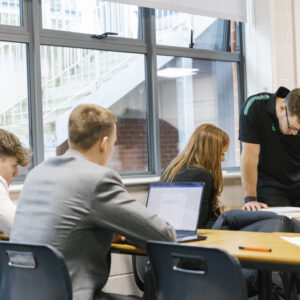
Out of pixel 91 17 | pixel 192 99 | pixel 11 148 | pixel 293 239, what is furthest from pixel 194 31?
pixel 293 239

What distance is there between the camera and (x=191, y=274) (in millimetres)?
1877

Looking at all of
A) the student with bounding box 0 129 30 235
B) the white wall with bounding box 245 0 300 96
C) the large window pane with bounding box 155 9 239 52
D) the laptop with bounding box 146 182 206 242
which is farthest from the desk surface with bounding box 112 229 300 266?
the white wall with bounding box 245 0 300 96

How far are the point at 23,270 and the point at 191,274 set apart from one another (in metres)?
0.68

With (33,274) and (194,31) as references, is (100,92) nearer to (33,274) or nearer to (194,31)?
(194,31)

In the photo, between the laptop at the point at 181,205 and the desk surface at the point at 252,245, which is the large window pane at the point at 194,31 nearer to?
the laptop at the point at 181,205

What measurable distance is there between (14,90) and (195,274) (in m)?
2.76

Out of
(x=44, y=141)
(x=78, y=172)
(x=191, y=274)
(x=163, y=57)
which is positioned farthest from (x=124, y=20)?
(x=191, y=274)

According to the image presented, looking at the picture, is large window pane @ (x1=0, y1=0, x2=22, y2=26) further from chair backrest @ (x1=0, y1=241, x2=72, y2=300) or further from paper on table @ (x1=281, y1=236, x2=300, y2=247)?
paper on table @ (x1=281, y1=236, x2=300, y2=247)

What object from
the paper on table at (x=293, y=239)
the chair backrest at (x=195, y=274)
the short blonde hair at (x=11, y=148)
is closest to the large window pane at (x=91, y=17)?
the short blonde hair at (x=11, y=148)

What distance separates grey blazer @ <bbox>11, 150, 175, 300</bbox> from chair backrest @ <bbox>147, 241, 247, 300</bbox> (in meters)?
0.21

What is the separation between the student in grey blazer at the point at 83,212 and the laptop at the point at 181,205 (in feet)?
1.49

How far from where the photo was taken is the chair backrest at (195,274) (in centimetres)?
176

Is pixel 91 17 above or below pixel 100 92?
above

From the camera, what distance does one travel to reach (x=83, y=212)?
211 cm
